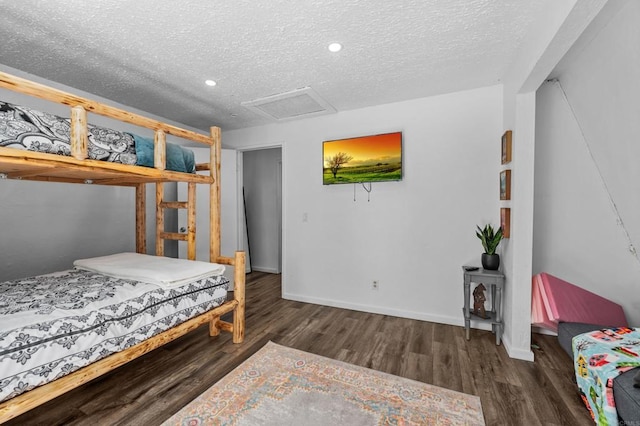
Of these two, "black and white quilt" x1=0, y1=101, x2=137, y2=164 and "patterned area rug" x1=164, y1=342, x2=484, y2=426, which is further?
"patterned area rug" x1=164, y1=342, x2=484, y2=426

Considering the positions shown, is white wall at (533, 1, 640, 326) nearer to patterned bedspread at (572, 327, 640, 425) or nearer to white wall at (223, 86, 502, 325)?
white wall at (223, 86, 502, 325)

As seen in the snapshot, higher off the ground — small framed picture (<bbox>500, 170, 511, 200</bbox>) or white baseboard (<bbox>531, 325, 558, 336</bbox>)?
small framed picture (<bbox>500, 170, 511, 200</bbox>)

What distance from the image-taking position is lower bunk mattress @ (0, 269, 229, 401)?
3.75ft

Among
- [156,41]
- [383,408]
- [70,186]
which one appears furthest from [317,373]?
[70,186]

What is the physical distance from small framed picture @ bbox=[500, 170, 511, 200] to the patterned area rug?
1.54m

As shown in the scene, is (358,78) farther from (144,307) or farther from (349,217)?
(144,307)

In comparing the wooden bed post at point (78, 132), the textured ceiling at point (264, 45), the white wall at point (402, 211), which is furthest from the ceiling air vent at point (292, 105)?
the wooden bed post at point (78, 132)

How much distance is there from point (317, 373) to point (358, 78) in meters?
2.42

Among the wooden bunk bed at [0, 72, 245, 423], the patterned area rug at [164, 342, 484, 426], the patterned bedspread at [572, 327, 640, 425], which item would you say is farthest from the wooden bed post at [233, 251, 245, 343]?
the patterned bedspread at [572, 327, 640, 425]

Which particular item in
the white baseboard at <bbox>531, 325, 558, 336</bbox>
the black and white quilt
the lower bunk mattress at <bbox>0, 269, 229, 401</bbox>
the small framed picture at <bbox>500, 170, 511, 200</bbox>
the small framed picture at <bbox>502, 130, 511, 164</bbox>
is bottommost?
the white baseboard at <bbox>531, 325, 558, 336</bbox>

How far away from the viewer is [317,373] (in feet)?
6.06

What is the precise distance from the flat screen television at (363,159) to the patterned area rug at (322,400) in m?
1.88

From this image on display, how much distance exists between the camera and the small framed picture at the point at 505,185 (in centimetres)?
215

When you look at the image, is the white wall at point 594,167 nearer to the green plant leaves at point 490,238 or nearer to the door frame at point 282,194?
the green plant leaves at point 490,238
